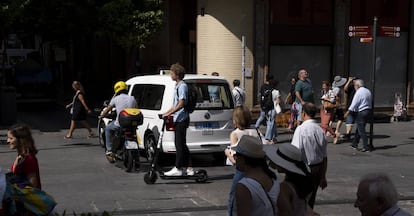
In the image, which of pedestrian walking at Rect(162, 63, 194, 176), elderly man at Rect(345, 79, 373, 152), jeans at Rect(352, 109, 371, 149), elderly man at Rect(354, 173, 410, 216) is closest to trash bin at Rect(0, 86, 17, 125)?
pedestrian walking at Rect(162, 63, 194, 176)

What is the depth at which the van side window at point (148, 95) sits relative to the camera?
520 inches

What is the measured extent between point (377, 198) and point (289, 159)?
1.15 m

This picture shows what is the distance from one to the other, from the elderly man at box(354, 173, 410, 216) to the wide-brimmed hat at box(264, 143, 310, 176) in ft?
3.16

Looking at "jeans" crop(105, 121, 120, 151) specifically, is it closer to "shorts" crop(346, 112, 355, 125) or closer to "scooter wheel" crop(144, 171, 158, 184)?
"scooter wheel" crop(144, 171, 158, 184)

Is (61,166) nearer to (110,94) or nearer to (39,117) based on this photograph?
(39,117)

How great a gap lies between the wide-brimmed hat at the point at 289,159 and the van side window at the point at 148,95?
8.15 metres

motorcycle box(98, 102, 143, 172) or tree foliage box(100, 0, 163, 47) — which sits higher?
tree foliage box(100, 0, 163, 47)

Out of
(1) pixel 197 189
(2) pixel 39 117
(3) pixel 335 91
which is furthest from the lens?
(2) pixel 39 117

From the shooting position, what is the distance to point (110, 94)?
98.5 feet

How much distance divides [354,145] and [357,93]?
4.04 ft

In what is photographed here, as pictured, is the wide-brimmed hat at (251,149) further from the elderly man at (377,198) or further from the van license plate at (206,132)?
the van license plate at (206,132)

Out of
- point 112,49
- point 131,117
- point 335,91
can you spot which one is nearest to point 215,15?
point 335,91

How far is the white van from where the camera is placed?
12.8m

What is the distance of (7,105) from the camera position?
19.5 metres
